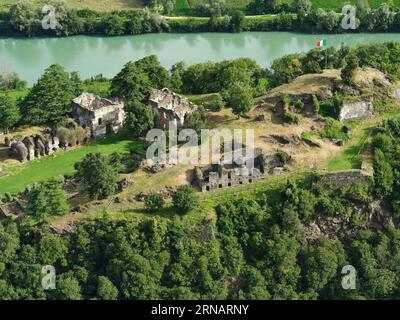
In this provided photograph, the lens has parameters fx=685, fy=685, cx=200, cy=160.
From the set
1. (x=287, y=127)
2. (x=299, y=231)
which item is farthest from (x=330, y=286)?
(x=287, y=127)

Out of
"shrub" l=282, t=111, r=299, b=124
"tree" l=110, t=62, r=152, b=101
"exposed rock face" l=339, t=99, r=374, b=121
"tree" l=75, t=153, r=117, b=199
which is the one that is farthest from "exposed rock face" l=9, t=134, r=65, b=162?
"exposed rock face" l=339, t=99, r=374, b=121

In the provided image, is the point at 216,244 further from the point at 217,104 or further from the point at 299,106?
the point at 217,104

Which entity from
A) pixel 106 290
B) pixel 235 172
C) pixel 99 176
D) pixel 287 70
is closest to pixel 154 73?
pixel 287 70

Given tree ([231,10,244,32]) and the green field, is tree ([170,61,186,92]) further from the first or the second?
the green field

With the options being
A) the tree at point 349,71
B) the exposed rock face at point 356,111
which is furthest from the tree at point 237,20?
the exposed rock face at point 356,111

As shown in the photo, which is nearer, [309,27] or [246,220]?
[246,220]

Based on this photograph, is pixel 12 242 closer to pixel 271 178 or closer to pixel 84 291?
pixel 84 291
